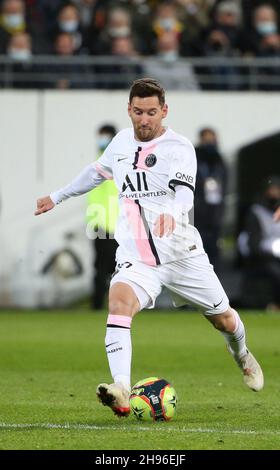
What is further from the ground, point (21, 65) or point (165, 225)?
point (21, 65)

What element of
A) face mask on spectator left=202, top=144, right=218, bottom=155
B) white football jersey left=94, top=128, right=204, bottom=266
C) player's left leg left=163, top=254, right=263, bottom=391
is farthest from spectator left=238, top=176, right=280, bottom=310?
white football jersey left=94, top=128, right=204, bottom=266

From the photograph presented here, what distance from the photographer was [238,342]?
31.6 feet

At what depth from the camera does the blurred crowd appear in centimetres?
2039

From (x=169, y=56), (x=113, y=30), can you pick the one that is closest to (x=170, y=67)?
(x=169, y=56)

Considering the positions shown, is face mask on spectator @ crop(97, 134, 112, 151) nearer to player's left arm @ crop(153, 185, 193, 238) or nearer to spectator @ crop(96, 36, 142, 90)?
spectator @ crop(96, 36, 142, 90)

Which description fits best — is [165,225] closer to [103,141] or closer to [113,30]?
[103,141]

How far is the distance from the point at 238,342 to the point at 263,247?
10.4 metres

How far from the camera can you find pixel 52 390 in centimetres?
1057

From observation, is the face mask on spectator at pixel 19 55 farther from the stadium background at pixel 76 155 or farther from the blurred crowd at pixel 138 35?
the stadium background at pixel 76 155

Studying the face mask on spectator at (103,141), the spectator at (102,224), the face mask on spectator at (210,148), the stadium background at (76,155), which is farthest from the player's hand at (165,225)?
the face mask on spectator at (210,148)

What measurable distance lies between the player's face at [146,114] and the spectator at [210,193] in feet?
34.2

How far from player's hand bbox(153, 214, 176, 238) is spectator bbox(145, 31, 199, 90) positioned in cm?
1202

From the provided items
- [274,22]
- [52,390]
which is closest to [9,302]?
[274,22]
